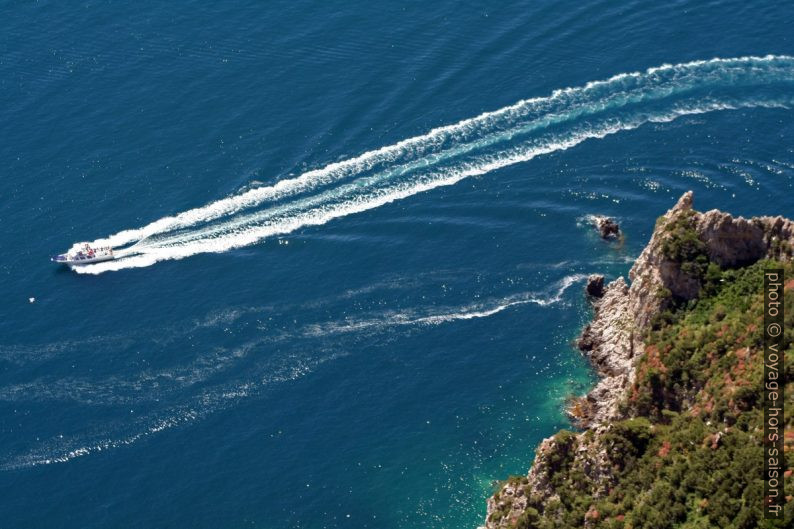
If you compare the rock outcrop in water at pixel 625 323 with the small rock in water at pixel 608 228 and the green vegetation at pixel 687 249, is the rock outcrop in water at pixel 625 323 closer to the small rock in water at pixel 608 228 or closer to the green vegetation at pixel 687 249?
the green vegetation at pixel 687 249

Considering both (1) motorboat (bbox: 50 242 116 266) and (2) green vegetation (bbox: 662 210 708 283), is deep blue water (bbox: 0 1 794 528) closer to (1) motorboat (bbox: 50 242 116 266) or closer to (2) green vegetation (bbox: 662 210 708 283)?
(1) motorboat (bbox: 50 242 116 266)

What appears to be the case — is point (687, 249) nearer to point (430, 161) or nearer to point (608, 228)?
point (608, 228)

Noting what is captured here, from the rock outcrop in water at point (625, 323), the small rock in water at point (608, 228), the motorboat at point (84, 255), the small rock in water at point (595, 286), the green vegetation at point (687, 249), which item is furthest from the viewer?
the motorboat at point (84, 255)

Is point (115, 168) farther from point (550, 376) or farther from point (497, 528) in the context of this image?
point (497, 528)

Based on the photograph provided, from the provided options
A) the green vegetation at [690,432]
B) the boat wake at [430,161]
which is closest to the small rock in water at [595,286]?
the green vegetation at [690,432]

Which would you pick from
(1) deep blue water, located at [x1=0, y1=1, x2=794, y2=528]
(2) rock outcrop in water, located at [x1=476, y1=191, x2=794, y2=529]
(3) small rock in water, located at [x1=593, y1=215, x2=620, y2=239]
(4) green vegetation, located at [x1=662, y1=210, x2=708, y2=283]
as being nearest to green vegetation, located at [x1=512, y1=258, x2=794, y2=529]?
(4) green vegetation, located at [x1=662, y1=210, x2=708, y2=283]

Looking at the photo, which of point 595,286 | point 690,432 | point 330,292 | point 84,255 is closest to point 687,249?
point 595,286
